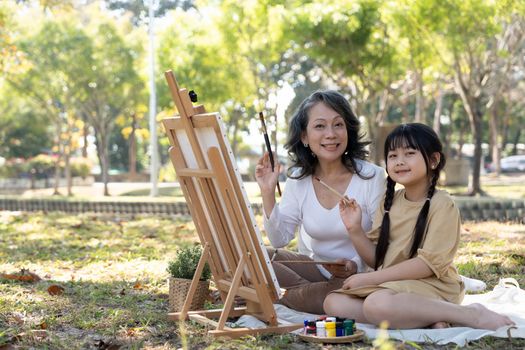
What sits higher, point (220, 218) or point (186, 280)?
point (220, 218)

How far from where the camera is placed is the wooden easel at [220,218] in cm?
367

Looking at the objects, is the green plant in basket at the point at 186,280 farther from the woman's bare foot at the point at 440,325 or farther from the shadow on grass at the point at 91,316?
the woman's bare foot at the point at 440,325

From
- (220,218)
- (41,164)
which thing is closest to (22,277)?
(220,218)

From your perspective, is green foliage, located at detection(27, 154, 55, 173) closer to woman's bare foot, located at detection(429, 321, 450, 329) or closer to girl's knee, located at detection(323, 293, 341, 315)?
girl's knee, located at detection(323, 293, 341, 315)

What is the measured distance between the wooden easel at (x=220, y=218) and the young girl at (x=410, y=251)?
1.45 feet

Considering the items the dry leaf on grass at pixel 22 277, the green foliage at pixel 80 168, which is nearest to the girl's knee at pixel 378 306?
the dry leaf on grass at pixel 22 277

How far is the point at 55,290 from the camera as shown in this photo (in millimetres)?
5352

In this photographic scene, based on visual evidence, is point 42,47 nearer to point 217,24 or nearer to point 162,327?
point 217,24

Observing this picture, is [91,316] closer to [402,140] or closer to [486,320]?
[402,140]

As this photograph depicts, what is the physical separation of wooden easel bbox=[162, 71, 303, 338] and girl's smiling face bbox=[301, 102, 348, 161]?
74 centimetres

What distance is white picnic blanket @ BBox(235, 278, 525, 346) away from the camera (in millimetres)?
3656

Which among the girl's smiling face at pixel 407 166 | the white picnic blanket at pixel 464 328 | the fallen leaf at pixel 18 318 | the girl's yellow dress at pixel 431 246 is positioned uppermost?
the girl's smiling face at pixel 407 166

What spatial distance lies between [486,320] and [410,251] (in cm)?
52

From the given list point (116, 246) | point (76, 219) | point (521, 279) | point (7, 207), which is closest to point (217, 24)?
point (7, 207)
